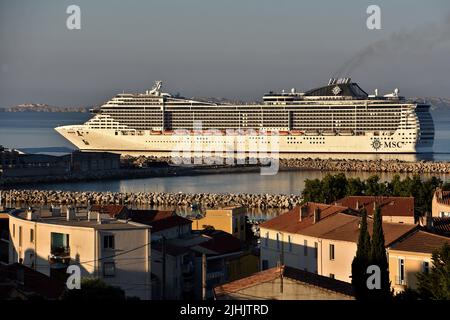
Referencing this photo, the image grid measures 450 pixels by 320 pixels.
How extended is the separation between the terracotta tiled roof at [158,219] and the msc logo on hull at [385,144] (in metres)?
44.1

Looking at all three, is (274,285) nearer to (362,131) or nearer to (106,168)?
(106,168)

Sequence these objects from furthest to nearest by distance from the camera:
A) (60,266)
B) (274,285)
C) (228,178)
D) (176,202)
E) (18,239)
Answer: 1. (228,178)
2. (176,202)
3. (18,239)
4. (60,266)
5. (274,285)

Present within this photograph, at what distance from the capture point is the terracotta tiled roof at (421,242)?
10.7 meters

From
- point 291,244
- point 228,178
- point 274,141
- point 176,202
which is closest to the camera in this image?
point 291,244

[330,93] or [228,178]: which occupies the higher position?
[330,93]

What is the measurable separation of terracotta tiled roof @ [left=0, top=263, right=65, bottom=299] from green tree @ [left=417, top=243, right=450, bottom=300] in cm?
279

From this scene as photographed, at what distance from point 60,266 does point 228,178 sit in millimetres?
32615

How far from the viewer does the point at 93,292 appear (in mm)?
8602

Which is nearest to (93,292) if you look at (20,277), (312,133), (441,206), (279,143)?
(20,277)

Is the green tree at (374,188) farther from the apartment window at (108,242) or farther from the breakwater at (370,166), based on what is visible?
the breakwater at (370,166)

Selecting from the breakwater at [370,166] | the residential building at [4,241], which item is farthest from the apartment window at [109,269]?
the breakwater at [370,166]

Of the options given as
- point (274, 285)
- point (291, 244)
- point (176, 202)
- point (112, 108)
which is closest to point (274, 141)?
point (112, 108)

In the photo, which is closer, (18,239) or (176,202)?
(18,239)

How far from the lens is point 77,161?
148 ft
